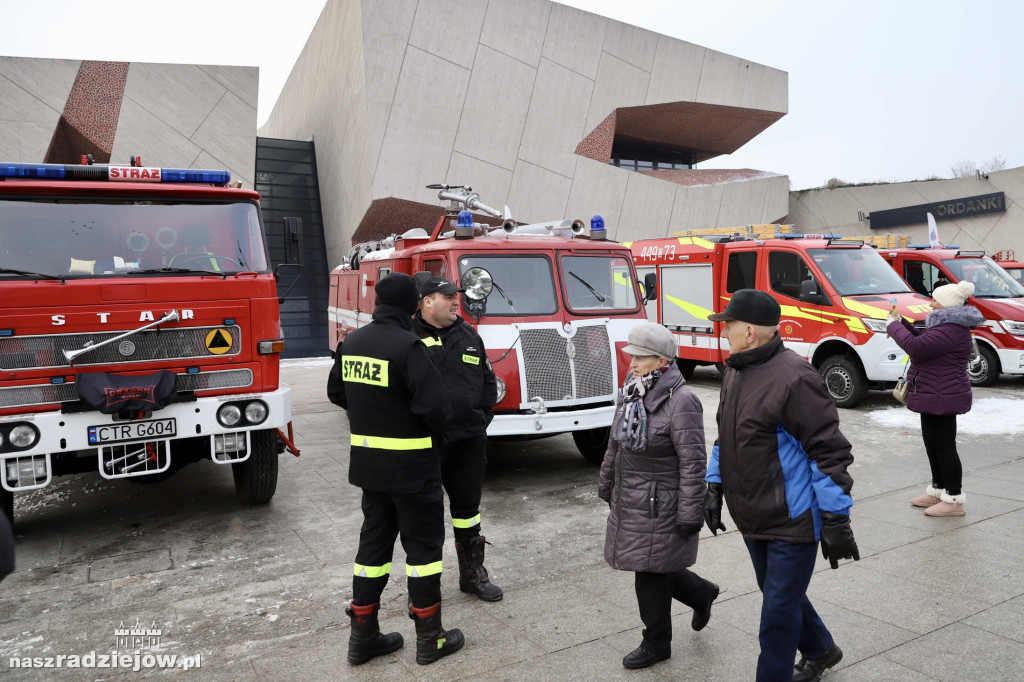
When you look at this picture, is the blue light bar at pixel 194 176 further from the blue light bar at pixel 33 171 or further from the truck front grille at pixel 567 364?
the truck front grille at pixel 567 364

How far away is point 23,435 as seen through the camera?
4977mm

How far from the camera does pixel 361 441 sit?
140 inches

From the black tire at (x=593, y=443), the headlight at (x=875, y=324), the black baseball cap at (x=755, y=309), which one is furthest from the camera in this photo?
the headlight at (x=875, y=324)

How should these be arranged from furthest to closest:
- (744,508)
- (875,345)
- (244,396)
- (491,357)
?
1. (875,345)
2. (491,357)
3. (244,396)
4. (744,508)

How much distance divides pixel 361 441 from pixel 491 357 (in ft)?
10.2

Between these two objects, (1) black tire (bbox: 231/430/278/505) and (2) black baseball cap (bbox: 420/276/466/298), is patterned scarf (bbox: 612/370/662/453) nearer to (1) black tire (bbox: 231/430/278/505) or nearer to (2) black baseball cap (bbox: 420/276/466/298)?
(2) black baseball cap (bbox: 420/276/466/298)

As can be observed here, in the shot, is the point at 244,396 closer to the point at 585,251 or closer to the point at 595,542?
the point at 595,542

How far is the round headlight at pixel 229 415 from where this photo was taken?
5523 mm

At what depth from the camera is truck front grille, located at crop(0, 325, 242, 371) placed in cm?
502

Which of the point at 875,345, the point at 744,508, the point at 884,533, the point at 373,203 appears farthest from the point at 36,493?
the point at 373,203

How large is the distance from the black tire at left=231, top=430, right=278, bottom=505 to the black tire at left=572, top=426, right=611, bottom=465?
313cm

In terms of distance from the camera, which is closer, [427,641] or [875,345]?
[427,641]

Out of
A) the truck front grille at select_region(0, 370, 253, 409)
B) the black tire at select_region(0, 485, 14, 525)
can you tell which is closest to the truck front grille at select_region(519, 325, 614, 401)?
the truck front grille at select_region(0, 370, 253, 409)

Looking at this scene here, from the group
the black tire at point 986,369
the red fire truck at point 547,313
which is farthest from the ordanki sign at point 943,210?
the red fire truck at point 547,313
